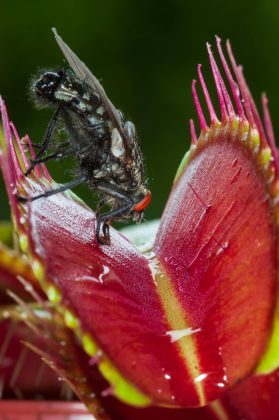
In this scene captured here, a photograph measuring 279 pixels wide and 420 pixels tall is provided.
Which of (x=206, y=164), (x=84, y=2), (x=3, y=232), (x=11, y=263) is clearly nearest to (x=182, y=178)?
(x=206, y=164)

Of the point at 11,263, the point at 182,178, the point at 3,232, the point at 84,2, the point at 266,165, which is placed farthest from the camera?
the point at 84,2

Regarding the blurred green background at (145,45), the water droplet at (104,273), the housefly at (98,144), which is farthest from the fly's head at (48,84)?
the blurred green background at (145,45)

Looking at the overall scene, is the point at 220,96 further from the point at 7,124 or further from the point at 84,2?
the point at 84,2

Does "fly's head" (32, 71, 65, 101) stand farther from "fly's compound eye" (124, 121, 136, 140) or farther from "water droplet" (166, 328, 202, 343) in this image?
"water droplet" (166, 328, 202, 343)

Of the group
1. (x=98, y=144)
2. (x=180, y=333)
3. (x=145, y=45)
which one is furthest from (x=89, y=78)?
(x=145, y=45)

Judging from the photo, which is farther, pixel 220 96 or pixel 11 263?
pixel 11 263

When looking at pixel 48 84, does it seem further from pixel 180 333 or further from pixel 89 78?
pixel 180 333

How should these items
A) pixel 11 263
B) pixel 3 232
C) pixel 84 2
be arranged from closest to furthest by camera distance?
pixel 11 263
pixel 3 232
pixel 84 2
